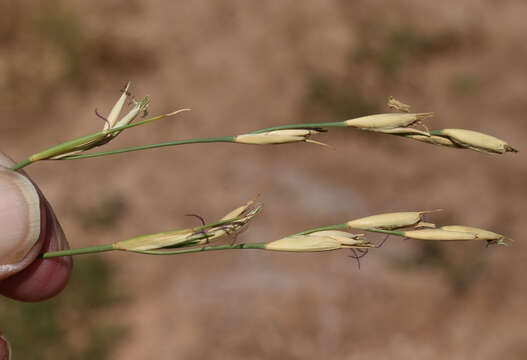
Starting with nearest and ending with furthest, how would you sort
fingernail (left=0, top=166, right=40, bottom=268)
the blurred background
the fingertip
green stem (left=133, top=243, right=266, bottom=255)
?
green stem (left=133, top=243, right=266, bottom=255), fingernail (left=0, top=166, right=40, bottom=268), the fingertip, the blurred background

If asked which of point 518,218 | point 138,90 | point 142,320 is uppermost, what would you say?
point 138,90

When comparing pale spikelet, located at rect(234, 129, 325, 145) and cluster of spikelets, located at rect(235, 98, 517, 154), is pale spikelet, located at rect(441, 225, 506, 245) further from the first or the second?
pale spikelet, located at rect(234, 129, 325, 145)

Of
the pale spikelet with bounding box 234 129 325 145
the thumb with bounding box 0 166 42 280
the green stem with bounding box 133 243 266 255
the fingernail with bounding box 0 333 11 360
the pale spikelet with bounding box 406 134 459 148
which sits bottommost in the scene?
the fingernail with bounding box 0 333 11 360

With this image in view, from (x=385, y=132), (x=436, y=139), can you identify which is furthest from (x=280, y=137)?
(x=436, y=139)

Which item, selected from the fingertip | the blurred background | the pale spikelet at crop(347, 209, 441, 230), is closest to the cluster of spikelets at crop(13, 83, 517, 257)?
the pale spikelet at crop(347, 209, 441, 230)

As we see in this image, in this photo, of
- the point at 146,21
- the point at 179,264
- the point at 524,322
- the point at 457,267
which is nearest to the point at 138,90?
the point at 146,21

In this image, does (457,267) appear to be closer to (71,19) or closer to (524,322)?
(524,322)
